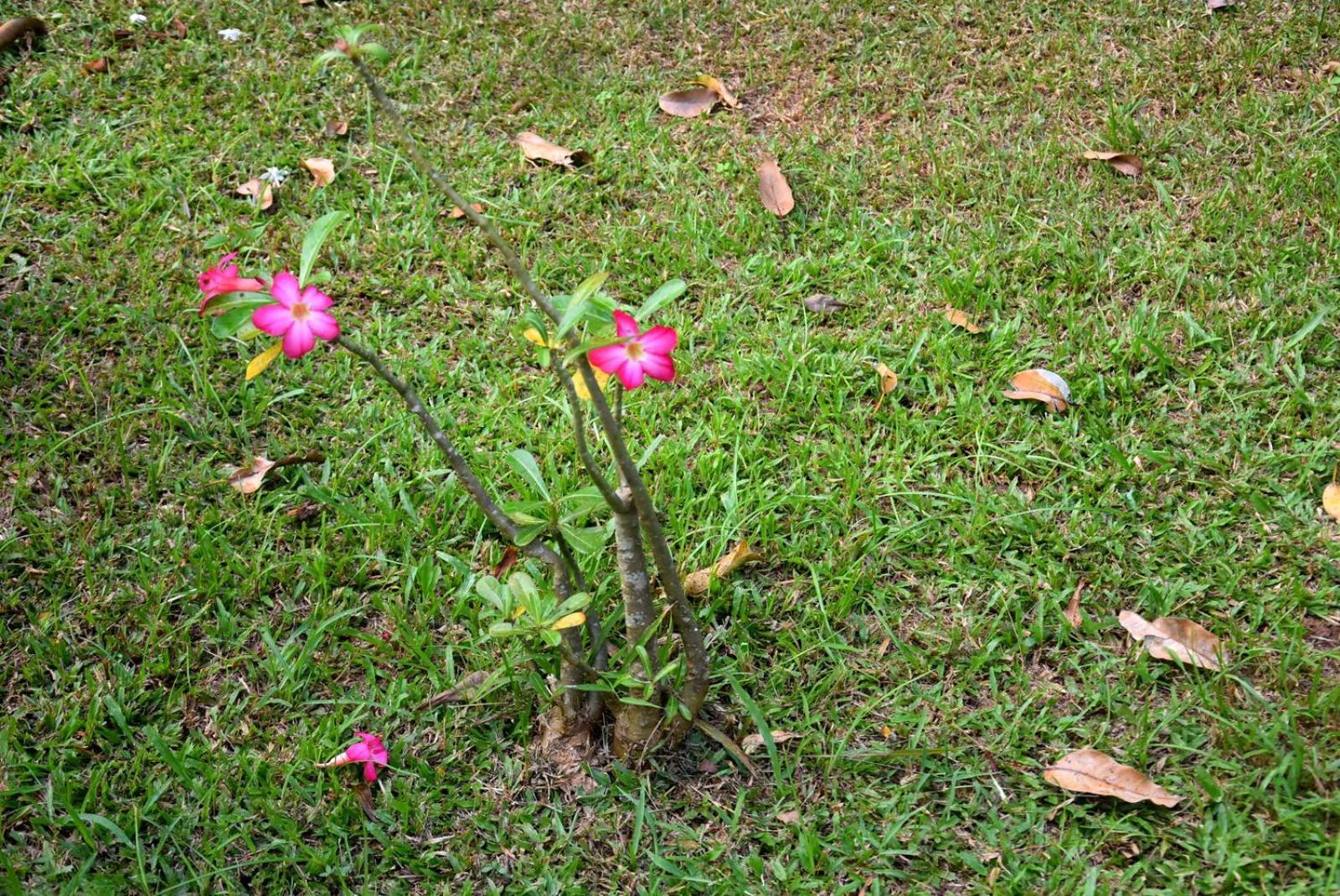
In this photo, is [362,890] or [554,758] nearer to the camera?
[362,890]

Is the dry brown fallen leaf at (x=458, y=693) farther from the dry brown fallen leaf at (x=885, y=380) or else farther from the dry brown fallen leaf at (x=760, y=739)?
the dry brown fallen leaf at (x=885, y=380)

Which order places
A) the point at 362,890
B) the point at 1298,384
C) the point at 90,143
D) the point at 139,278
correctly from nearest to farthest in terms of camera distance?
1. the point at 362,890
2. the point at 1298,384
3. the point at 139,278
4. the point at 90,143

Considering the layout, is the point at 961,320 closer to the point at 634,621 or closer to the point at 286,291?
the point at 634,621

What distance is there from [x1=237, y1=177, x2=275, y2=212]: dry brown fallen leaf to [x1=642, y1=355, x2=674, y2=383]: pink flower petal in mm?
2049

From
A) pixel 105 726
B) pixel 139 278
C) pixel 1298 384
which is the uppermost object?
pixel 1298 384

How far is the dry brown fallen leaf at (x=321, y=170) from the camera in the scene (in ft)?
10.9

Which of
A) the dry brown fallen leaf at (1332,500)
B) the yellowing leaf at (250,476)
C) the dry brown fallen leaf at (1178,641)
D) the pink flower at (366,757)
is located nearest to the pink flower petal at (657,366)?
the pink flower at (366,757)

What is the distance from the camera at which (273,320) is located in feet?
5.12

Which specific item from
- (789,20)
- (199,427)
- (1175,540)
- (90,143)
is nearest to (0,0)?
(90,143)

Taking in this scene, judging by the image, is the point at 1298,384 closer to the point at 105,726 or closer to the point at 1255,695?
the point at 1255,695

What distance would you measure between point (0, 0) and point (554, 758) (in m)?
3.44

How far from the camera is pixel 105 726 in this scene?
2162mm

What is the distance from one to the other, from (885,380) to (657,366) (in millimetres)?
1267

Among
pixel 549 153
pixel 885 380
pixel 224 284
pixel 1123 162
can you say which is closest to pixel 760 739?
pixel 885 380
